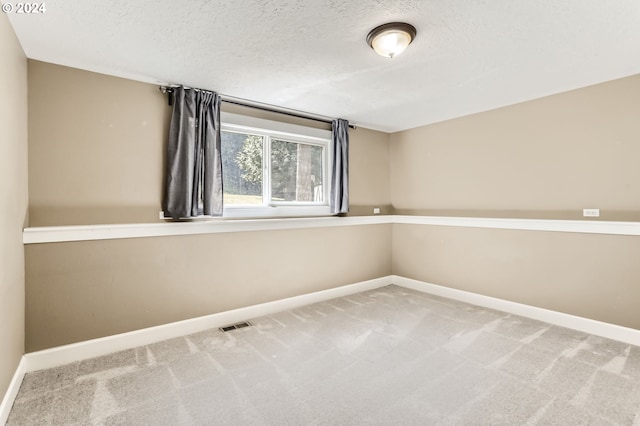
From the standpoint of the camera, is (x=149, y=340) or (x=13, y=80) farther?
(x=149, y=340)

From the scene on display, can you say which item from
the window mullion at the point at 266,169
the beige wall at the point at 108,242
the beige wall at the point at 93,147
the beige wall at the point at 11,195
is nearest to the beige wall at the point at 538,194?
the window mullion at the point at 266,169

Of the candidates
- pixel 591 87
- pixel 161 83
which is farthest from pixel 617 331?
pixel 161 83

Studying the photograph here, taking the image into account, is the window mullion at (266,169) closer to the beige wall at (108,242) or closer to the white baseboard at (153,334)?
the beige wall at (108,242)

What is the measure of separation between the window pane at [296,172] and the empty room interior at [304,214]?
0.10ft

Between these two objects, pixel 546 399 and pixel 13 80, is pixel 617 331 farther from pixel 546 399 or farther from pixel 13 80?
pixel 13 80

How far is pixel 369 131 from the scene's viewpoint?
15.3 feet

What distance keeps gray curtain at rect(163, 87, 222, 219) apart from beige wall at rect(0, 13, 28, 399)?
3.28ft

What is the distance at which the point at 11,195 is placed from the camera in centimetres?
202

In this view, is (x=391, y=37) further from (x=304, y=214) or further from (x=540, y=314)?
(x=540, y=314)

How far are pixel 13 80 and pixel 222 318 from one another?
2.48 metres

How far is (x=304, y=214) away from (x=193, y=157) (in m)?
1.51

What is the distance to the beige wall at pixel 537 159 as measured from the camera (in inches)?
113

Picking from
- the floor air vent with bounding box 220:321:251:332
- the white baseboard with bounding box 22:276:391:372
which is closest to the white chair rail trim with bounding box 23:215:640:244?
the white baseboard with bounding box 22:276:391:372

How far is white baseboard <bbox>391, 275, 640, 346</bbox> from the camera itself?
9.30 feet
